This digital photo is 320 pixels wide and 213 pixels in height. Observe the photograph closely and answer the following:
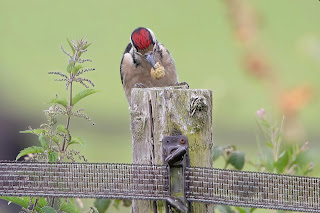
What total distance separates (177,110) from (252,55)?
106 cm

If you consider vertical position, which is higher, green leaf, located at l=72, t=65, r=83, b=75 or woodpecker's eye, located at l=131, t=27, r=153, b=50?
woodpecker's eye, located at l=131, t=27, r=153, b=50

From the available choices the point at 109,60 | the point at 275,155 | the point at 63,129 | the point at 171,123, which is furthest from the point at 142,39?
the point at 109,60

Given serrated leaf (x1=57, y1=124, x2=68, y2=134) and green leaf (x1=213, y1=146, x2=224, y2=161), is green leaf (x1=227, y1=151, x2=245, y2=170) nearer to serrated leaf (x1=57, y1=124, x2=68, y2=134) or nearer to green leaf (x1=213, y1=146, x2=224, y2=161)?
green leaf (x1=213, y1=146, x2=224, y2=161)

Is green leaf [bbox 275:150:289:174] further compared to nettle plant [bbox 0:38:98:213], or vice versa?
green leaf [bbox 275:150:289:174]

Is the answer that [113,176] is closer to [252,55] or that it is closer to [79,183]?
[79,183]

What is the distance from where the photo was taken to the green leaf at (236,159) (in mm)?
2795

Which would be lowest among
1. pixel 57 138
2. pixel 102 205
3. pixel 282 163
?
pixel 102 205

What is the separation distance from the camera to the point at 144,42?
127 inches

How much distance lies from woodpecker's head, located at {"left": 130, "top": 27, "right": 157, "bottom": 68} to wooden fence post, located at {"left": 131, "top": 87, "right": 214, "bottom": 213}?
1.02 m

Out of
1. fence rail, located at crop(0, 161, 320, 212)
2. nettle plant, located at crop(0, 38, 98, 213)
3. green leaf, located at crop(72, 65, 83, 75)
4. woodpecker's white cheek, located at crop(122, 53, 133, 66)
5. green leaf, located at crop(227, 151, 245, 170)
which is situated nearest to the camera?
fence rail, located at crop(0, 161, 320, 212)

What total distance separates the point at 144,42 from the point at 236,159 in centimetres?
81

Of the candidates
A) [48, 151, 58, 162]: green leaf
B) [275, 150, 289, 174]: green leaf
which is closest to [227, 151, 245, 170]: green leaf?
[275, 150, 289, 174]: green leaf

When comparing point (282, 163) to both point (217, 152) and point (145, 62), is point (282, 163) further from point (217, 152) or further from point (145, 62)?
point (145, 62)

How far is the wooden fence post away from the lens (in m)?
2.19
